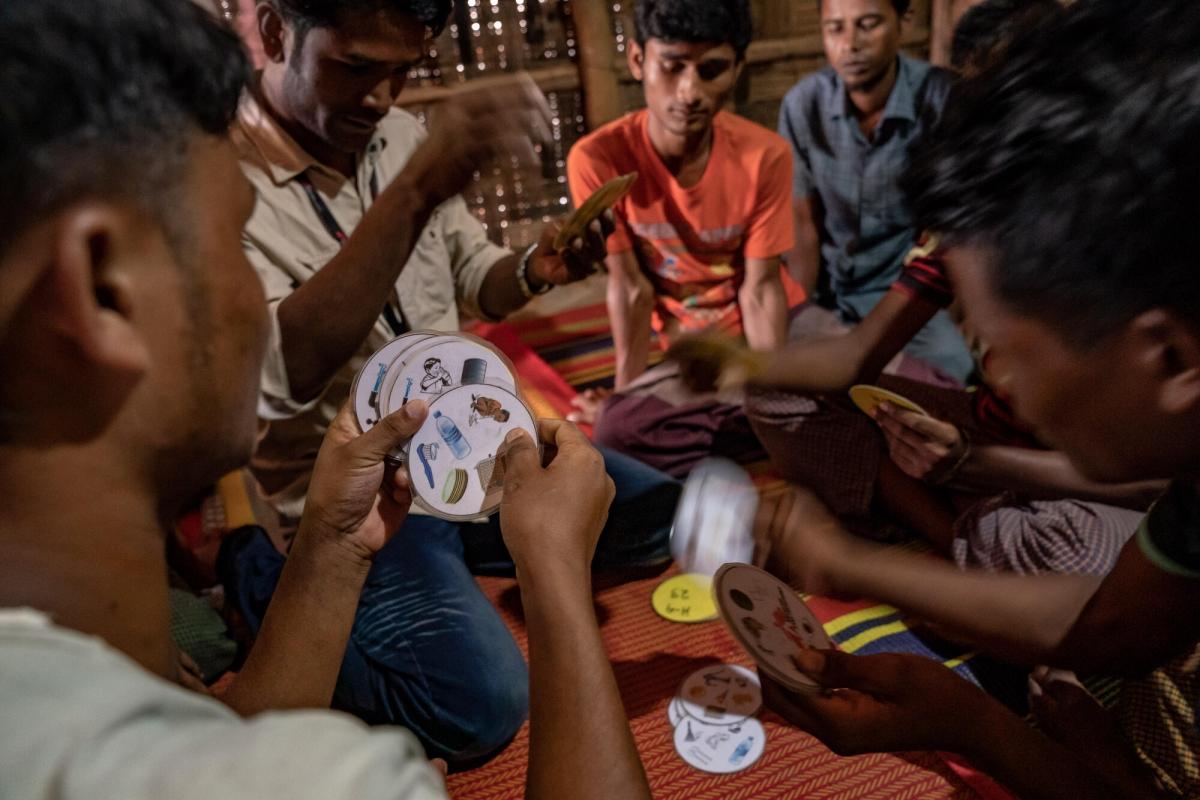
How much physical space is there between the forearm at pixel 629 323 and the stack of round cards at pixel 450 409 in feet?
4.94

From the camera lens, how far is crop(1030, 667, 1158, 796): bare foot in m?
1.48

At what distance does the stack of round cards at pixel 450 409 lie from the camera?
4.40ft

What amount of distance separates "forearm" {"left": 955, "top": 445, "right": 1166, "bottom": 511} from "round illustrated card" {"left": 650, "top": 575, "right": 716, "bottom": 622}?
746mm

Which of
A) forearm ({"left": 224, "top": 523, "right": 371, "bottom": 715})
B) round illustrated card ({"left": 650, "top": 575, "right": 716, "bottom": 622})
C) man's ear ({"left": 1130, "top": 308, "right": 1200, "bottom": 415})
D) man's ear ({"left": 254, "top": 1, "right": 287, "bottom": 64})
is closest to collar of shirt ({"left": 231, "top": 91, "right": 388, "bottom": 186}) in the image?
man's ear ({"left": 254, "top": 1, "right": 287, "bottom": 64})

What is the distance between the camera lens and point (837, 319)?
3244 millimetres

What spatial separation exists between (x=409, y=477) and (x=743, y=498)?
657 mm

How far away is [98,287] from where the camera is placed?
2.06 feet

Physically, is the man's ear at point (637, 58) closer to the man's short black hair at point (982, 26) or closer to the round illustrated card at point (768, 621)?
the man's short black hair at point (982, 26)

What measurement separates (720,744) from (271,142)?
67.8 inches

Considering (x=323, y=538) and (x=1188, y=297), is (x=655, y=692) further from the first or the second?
(x=1188, y=297)

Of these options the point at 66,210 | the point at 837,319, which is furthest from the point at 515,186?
the point at 66,210

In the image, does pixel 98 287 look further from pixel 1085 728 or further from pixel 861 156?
pixel 861 156

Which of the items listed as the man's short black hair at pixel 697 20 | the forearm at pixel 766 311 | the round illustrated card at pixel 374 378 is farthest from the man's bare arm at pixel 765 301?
the round illustrated card at pixel 374 378

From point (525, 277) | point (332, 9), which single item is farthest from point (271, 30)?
point (525, 277)
